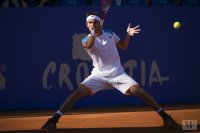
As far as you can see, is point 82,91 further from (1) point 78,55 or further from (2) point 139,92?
(1) point 78,55

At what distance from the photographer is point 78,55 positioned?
34.7 ft

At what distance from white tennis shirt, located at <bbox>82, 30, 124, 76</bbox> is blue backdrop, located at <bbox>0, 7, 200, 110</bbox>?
9.91 feet

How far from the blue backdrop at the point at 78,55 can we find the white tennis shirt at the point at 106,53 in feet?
9.91

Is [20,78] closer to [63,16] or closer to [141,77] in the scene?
[63,16]

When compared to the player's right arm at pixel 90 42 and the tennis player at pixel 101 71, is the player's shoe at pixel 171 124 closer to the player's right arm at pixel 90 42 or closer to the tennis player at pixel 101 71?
the tennis player at pixel 101 71

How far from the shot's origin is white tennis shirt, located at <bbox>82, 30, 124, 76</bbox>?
24.6ft

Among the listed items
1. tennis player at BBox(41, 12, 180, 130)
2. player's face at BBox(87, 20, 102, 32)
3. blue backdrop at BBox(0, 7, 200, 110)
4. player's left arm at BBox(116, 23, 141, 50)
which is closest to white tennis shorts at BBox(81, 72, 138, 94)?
tennis player at BBox(41, 12, 180, 130)

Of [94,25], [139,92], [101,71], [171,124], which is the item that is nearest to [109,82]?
[101,71]

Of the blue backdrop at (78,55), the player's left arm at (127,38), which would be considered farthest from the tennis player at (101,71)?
the blue backdrop at (78,55)

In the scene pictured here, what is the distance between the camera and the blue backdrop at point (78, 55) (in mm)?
10344

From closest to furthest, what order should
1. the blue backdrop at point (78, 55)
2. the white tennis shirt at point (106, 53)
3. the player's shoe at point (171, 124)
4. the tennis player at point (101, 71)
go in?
the player's shoe at point (171, 124) → the tennis player at point (101, 71) → the white tennis shirt at point (106, 53) → the blue backdrop at point (78, 55)

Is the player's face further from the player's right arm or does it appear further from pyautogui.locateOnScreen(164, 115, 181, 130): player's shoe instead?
pyautogui.locateOnScreen(164, 115, 181, 130): player's shoe

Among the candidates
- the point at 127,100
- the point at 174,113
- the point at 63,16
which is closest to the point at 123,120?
the point at 174,113

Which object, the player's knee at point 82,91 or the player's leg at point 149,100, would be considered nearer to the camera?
the player's leg at point 149,100
